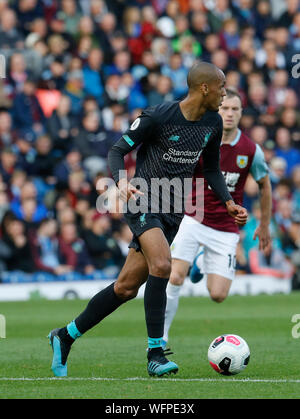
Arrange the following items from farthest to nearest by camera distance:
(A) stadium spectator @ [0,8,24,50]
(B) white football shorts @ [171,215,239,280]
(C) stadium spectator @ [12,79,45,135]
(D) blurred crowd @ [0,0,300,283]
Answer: (A) stadium spectator @ [0,8,24,50] < (C) stadium spectator @ [12,79,45,135] < (D) blurred crowd @ [0,0,300,283] < (B) white football shorts @ [171,215,239,280]

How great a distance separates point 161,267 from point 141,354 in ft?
6.61

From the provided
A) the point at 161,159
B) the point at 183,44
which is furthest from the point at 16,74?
the point at 161,159

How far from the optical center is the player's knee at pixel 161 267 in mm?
6934

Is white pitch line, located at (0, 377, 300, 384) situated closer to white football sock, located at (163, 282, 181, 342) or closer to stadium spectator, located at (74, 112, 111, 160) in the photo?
white football sock, located at (163, 282, 181, 342)

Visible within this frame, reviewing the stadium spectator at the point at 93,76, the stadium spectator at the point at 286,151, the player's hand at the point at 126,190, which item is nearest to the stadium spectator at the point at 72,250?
the stadium spectator at the point at 93,76

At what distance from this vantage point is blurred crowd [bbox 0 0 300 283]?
1598cm

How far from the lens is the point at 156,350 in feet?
23.1

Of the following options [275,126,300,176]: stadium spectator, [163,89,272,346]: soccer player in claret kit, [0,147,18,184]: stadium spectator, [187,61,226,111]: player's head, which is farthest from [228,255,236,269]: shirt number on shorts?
[275,126,300,176]: stadium spectator

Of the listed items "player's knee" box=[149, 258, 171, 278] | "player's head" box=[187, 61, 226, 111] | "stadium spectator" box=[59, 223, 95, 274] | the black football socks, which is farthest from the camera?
"stadium spectator" box=[59, 223, 95, 274]

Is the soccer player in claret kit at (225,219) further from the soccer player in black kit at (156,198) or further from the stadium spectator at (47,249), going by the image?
the stadium spectator at (47,249)

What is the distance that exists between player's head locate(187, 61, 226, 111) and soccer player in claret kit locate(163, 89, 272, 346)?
224 centimetres

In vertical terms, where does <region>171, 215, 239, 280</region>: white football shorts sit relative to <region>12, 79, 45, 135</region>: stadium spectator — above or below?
below

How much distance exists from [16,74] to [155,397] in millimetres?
12028
